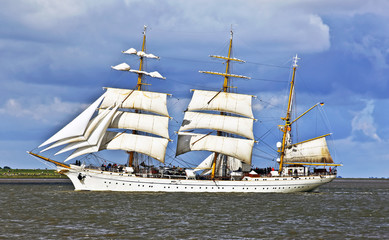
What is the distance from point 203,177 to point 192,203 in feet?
76.0

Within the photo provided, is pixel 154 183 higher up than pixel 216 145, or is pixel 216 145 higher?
pixel 216 145

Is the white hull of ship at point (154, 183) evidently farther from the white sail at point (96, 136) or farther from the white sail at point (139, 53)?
the white sail at point (139, 53)

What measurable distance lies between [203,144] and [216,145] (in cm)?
212

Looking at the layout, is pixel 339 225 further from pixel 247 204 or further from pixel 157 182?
pixel 157 182

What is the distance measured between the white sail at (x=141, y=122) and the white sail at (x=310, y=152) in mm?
20957

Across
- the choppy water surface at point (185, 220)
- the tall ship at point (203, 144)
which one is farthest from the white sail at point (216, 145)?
the choppy water surface at point (185, 220)

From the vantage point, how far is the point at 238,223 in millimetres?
42375

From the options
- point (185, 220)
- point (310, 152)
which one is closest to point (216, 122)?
point (310, 152)

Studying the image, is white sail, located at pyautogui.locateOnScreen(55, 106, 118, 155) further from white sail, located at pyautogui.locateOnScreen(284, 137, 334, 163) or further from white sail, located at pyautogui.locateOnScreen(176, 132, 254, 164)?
white sail, located at pyautogui.locateOnScreen(284, 137, 334, 163)

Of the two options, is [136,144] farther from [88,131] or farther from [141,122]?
[88,131]

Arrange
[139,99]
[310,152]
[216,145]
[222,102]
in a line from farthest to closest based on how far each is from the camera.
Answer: [222,102] → [310,152] → [139,99] → [216,145]

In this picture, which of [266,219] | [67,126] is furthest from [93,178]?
[266,219]

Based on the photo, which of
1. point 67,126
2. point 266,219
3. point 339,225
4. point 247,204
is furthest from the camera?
point 67,126

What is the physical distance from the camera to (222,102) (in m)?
87.1
